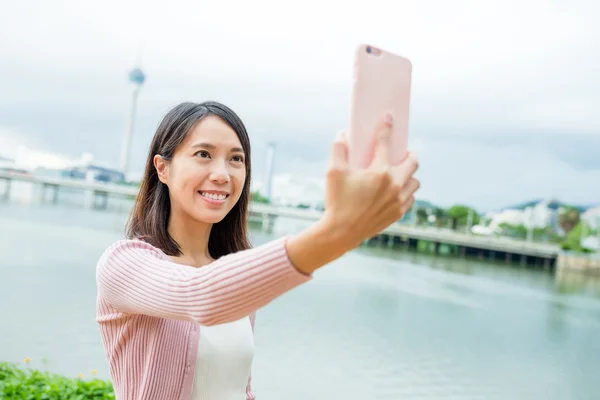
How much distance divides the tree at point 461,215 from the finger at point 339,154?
4881 centimetres

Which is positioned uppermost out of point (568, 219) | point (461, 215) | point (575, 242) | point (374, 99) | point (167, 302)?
point (568, 219)

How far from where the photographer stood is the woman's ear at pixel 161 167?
1076 millimetres

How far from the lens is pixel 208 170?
97 centimetres

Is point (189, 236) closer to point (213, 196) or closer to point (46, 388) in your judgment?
point (213, 196)

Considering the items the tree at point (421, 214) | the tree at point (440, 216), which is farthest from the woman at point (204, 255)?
the tree at point (421, 214)

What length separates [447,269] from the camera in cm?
2292

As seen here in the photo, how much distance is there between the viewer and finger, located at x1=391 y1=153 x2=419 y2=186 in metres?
0.59

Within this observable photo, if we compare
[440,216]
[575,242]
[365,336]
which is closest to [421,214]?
[440,216]

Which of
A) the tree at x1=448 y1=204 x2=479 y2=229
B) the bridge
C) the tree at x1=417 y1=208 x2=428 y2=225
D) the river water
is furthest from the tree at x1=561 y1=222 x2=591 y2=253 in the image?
the river water

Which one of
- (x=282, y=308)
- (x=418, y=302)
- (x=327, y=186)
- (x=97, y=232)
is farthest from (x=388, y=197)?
(x=97, y=232)

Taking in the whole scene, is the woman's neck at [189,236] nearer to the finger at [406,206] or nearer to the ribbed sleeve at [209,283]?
the ribbed sleeve at [209,283]

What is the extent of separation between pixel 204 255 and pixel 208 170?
1.05 feet

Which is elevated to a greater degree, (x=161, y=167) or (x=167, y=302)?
(x=161, y=167)

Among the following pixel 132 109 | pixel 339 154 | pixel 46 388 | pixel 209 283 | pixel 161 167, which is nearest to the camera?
pixel 339 154
